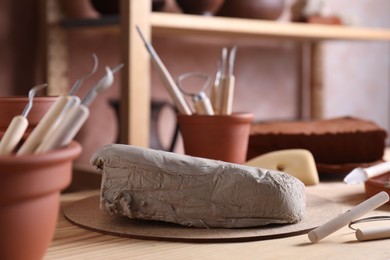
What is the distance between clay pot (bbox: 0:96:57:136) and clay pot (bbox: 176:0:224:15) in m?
0.84

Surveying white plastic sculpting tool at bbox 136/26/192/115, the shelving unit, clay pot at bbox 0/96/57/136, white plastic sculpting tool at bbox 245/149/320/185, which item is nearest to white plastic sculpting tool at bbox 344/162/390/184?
white plastic sculpting tool at bbox 245/149/320/185

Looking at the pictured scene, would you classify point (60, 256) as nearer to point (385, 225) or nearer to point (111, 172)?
point (111, 172)

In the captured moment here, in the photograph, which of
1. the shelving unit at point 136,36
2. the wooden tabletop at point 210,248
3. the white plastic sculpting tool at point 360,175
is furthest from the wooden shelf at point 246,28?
the wooden tabletop at point 210,248

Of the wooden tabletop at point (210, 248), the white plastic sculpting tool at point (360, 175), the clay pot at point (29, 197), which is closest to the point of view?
the clay pot at point (29, 197)

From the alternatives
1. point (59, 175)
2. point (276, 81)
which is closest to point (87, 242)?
point (59, 175)

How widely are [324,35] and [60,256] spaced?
1.20 meters

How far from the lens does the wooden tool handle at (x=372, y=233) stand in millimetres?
575

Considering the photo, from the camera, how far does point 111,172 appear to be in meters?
0.61

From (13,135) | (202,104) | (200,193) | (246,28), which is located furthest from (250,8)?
(13,135)

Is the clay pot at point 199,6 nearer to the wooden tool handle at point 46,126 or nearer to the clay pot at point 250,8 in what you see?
the clay pot at point 250,8

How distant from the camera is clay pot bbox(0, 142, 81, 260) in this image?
0.40 meters

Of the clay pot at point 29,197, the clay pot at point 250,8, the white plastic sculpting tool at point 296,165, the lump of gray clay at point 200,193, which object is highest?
the clay pot at point 250,8

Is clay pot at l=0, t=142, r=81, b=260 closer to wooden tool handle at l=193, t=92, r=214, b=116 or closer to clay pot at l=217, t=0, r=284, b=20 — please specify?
wooden tool handle at l=193, t=92, r=214, b=116

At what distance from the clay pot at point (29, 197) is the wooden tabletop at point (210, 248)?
10cm
